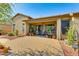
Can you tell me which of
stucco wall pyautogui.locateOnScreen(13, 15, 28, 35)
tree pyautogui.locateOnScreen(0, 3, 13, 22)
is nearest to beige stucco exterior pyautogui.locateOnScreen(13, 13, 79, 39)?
stucco wall pyautogui.locateOnScreen(13, 15, 28, 35)

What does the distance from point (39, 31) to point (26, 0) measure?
2.02ft

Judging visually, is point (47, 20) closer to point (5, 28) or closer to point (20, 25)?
point (20, 25)

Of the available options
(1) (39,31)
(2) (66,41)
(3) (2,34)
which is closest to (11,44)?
(3) (2,34)

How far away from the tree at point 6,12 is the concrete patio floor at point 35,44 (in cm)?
38

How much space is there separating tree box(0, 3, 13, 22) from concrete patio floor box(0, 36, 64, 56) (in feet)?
1.25

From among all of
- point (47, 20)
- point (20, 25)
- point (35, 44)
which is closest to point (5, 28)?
point (20, 25)

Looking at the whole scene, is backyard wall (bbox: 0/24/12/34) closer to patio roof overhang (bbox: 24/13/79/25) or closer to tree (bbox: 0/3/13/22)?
tree (bbox: 0/3/13/22)

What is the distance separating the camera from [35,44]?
11.1 feet

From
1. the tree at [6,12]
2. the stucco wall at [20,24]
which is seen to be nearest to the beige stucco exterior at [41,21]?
the stucco wall at [20,24]

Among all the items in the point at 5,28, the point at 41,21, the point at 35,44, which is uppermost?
the point at 41,21

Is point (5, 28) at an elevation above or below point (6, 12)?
below

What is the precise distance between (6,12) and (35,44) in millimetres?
806

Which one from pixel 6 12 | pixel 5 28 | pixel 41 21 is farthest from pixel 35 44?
pixel 6 12

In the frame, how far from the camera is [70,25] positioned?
334cm
